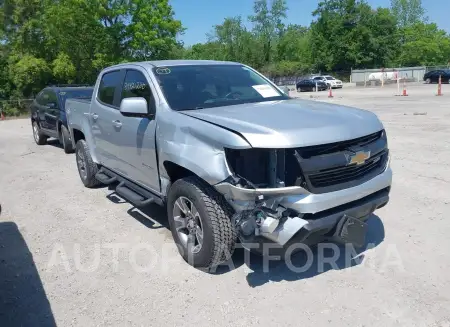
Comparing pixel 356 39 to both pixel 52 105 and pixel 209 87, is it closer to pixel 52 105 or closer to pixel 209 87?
pixel 52 105

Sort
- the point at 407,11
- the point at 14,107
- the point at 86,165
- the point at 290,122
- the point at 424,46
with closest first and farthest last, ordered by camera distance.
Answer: the point at 290,122, the point at 86,165, the point at 14,107, the point at 424,46, the point at 407,11

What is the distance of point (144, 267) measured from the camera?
13.0 feet

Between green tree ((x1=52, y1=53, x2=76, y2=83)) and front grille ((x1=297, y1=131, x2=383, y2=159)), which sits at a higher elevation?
green tree ((x1=52, y1=53, x2=76, y2=83))

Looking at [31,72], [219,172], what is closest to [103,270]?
[219,172]

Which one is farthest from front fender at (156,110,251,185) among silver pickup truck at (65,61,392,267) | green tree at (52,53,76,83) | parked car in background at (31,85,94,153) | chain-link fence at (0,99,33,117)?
green tree at (52,53,76,83)

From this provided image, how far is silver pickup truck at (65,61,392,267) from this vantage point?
3100mm

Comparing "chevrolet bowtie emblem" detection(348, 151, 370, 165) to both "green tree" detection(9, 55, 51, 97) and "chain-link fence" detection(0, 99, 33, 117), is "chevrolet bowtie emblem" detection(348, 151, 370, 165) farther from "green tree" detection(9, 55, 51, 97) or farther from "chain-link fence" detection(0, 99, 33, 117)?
"green tree" detection(9, 55, 51, 97)

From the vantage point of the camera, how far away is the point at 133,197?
4566mm

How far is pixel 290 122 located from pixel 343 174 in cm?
62

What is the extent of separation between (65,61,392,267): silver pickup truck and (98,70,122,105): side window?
0.66 metres

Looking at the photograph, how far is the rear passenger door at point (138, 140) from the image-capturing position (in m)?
4.17

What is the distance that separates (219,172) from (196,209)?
52cm

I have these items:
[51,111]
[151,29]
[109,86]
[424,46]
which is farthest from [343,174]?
[424,46]

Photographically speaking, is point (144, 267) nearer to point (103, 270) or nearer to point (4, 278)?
point (103, 270)
